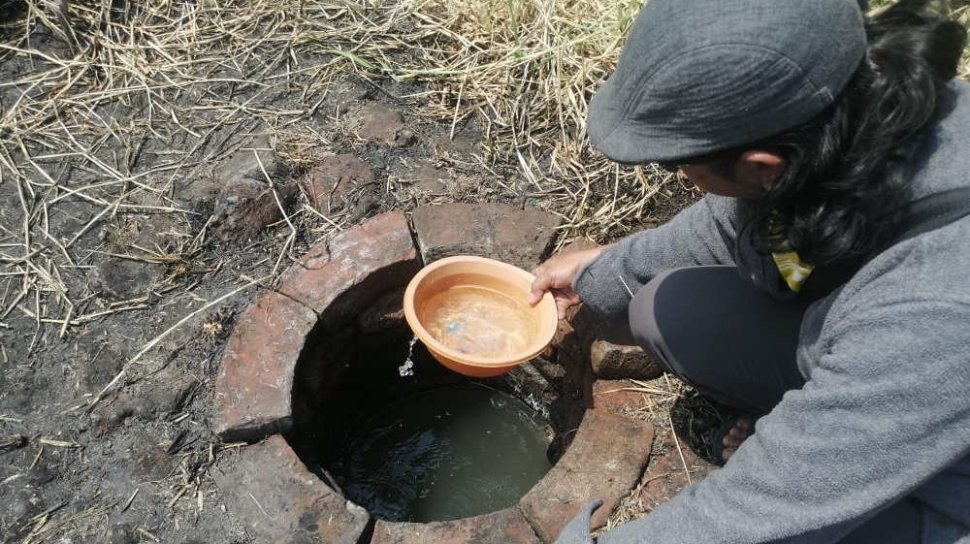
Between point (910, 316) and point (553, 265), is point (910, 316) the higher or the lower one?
the higher one

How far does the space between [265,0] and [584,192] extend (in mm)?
1434

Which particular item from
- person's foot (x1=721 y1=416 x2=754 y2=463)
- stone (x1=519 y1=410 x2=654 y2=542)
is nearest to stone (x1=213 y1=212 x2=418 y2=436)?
stone (x1=519 y1=410 x2=654 y2=542)

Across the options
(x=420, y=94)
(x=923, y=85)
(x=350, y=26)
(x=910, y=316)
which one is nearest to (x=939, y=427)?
(x=910, y=316)

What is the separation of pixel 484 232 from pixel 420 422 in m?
1.04

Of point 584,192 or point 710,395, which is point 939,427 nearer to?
point 710,395

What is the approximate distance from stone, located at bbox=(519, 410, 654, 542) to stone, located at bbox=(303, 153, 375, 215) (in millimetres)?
991

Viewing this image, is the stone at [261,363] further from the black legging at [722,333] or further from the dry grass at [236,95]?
the black legging at [722,333]

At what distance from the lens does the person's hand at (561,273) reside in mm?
2281

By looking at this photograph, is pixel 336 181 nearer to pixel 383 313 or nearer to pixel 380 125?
pixel 380 125

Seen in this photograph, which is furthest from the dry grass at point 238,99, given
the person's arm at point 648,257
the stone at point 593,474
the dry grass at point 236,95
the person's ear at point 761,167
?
the person's ear at point 761,167

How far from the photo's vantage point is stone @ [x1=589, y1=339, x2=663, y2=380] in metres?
2.34

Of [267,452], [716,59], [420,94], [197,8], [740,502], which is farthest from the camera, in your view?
[197,8]

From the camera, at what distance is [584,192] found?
2674 millimetres

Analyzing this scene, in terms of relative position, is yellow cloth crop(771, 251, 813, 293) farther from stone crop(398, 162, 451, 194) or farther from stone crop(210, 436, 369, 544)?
stone crop(398, 162, 451, 194)
